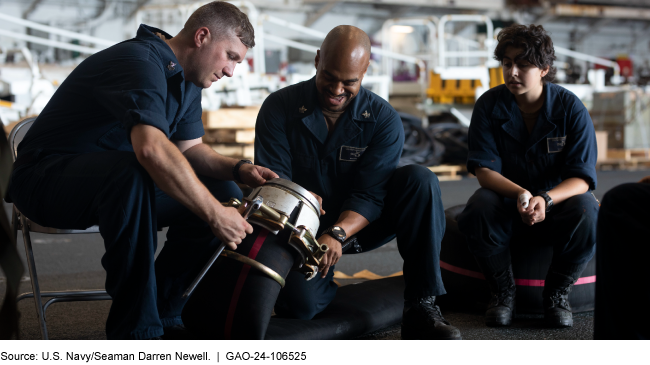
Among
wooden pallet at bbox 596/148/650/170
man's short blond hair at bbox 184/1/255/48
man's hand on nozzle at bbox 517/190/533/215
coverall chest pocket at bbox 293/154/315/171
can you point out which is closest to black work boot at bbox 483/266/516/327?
man's hand on nozzle at bbox 517/190/533/215

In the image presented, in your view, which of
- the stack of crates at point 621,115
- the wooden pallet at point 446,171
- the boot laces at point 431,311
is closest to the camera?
the boot laces at point 431,311

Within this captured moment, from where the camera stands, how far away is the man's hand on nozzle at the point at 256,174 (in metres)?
1.89

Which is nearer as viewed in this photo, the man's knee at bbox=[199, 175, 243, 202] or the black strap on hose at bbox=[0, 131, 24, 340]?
the black strap on hose at bbox=[0, 131, 24, 340]

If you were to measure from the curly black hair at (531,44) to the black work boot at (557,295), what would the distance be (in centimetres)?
80

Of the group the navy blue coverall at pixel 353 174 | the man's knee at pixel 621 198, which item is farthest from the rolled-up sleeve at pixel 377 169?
the man's knee at pixel 621 198

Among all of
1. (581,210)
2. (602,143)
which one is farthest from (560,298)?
(602,143)

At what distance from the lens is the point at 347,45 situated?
6.37 feet

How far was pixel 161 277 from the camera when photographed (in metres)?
1.98

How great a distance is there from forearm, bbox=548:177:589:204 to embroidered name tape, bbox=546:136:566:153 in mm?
139

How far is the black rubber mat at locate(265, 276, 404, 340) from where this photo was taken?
178 cm

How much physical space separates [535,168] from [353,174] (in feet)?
2.48

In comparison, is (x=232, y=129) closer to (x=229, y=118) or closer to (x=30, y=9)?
(x=229, y=118)

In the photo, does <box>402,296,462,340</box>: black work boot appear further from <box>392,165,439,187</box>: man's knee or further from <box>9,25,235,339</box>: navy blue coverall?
<box>9,25,235,339</box>: navy blue coverall

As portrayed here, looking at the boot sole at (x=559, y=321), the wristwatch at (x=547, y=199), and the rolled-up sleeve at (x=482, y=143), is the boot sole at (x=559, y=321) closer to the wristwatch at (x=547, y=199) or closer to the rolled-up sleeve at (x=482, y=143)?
the wristwatch at (x=547, y=199)
